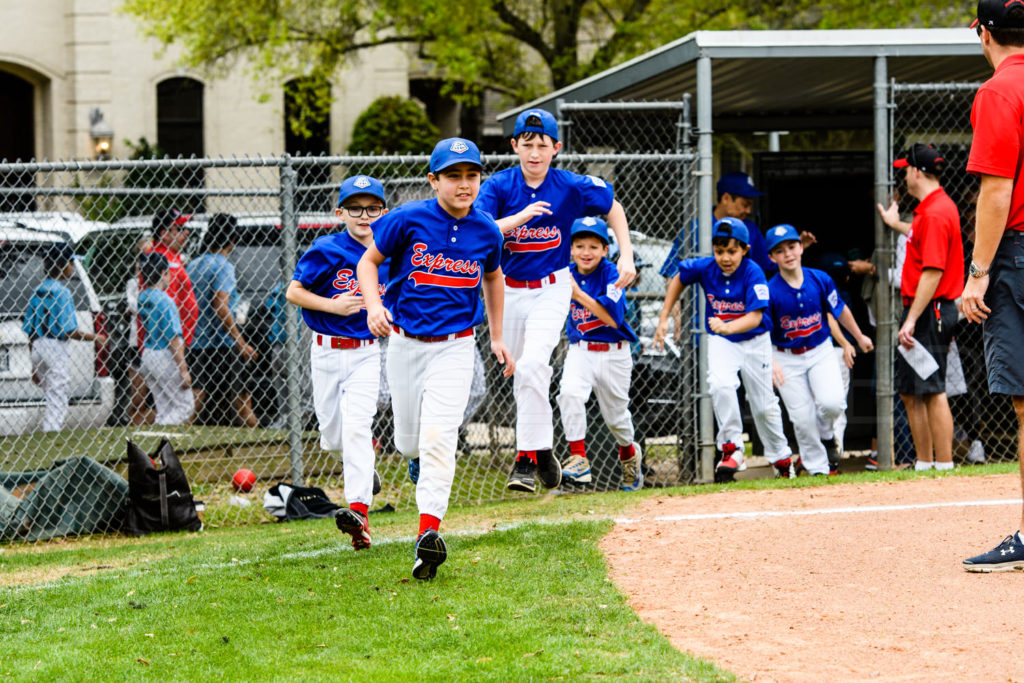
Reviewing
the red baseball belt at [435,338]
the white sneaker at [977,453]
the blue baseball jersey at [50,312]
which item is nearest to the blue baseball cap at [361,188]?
the red baseball belt at [435,338]

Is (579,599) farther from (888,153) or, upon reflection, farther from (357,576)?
(888,153)

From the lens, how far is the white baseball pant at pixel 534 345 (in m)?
6.54

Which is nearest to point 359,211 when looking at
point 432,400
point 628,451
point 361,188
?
point 361,188

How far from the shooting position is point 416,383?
5.82 metres

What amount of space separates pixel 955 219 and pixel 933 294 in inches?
20.5

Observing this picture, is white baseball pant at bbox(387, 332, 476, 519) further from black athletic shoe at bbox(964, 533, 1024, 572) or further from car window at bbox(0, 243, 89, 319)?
car window at bbox(0, 243, 89, 319)

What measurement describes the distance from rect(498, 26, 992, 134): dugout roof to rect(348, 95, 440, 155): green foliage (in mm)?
13637

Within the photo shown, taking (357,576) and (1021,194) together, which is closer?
(1021,194)

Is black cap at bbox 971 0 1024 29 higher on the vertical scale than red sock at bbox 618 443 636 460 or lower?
higher

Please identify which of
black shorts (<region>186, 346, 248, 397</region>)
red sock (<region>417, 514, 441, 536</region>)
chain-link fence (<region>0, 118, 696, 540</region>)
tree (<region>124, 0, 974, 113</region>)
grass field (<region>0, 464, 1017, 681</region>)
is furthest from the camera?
tree (<region>124, 0, 974, 113</region>)

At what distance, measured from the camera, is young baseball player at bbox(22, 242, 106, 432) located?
8930mm

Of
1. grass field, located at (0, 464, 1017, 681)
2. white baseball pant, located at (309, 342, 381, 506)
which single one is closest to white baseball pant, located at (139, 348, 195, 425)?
grass field, located at (0, 464, 1017, 681)

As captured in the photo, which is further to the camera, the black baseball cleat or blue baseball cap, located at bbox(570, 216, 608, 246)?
blue baseball cap, located at bbox(570, 216, 608, 246)

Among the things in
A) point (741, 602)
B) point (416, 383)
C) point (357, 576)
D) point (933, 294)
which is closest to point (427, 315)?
point (416, 383)
